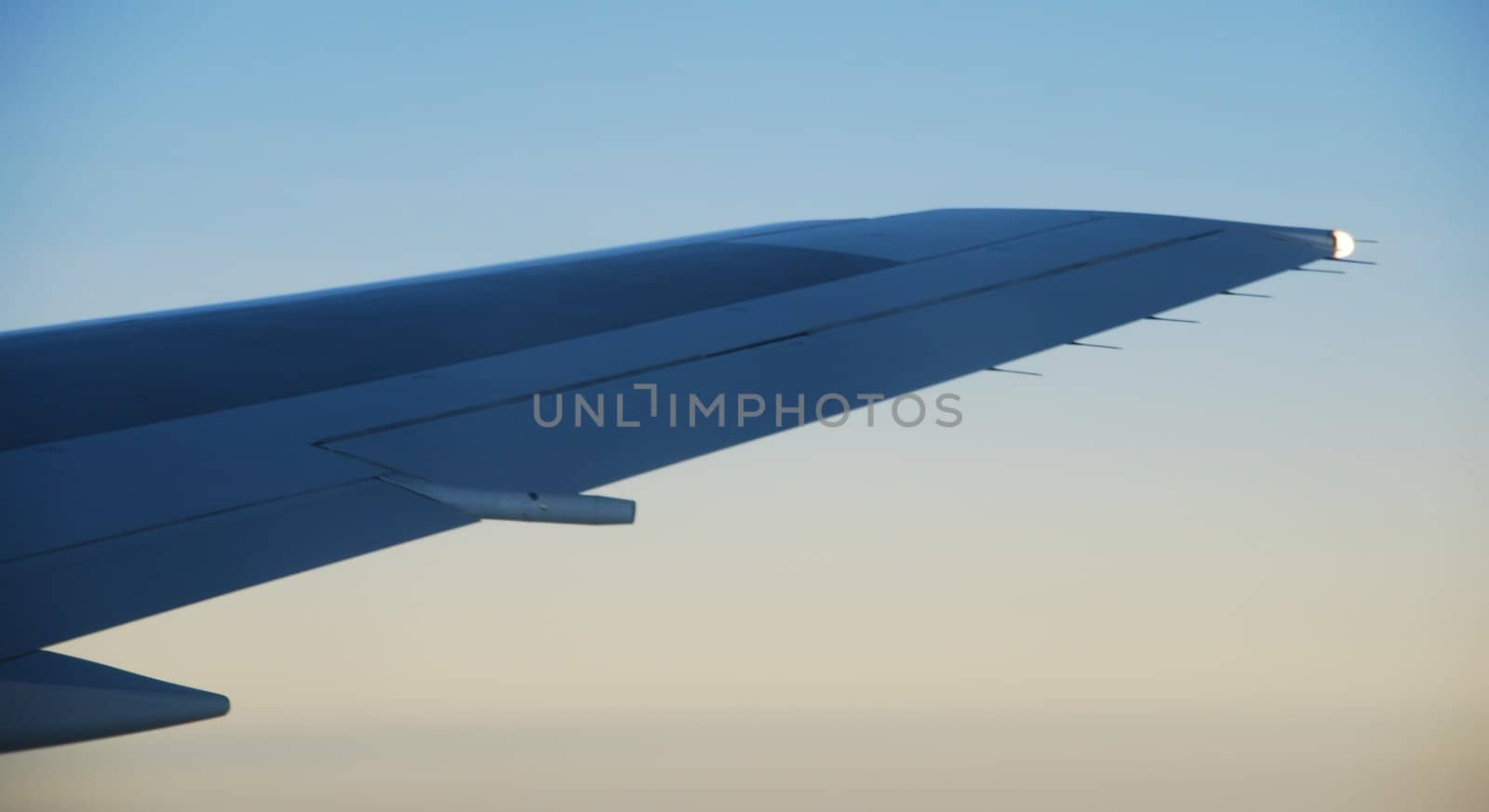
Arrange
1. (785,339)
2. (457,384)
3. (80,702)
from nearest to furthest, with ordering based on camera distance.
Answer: (80,702) < (457,384) < (785,339)

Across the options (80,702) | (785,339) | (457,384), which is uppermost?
(785,339)

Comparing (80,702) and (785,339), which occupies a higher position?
(785,339)

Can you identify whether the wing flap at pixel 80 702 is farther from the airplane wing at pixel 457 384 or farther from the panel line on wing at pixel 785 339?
the panel line on wing at pixel 785 339

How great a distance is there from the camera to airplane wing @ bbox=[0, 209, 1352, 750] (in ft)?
10.8

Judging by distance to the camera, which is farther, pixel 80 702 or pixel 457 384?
pixel 457 384

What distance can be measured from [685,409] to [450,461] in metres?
0.87

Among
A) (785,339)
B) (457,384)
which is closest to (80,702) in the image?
(457,384)

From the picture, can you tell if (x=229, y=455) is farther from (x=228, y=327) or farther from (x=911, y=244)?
(x=911, y=244)

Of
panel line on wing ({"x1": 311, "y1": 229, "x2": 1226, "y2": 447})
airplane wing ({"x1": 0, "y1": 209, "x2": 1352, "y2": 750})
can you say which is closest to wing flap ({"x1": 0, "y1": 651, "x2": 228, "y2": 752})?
airplane wing ({"x1": 0, "y1": 209, "x2": 1352, "y2": 750})

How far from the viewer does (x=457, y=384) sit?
15.7ft

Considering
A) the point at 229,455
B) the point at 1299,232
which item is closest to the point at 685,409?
the point at 229,455

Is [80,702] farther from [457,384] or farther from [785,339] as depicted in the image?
[785,339]

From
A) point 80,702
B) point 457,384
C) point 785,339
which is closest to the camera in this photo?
point 80,702

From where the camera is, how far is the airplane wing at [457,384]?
10.8 feet
